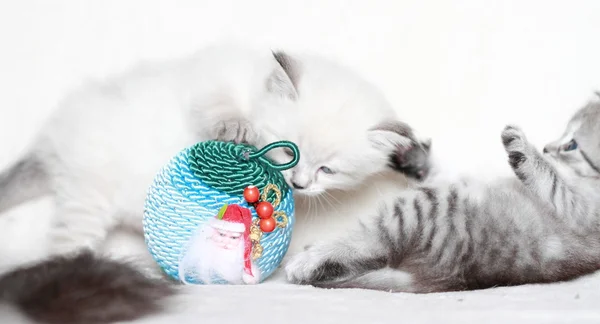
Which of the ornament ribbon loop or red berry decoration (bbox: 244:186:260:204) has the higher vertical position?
the ornament ribbon loop

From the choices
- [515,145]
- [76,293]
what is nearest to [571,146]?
[515,145]

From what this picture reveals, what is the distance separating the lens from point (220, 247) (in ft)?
4.53

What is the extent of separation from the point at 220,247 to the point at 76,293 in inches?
16.4

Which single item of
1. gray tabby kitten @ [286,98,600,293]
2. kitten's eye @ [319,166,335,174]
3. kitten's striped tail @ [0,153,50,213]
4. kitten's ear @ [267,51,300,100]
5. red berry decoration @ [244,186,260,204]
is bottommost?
gray tabby kitten @ [286,98,600,293]

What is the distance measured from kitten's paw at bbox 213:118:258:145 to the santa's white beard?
26 cm

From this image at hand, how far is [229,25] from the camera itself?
210 cm

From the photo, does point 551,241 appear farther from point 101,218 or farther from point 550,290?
point 101,218

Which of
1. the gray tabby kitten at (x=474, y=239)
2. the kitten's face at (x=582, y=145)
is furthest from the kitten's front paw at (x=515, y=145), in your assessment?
the kitten's face at (x=582, y=145)

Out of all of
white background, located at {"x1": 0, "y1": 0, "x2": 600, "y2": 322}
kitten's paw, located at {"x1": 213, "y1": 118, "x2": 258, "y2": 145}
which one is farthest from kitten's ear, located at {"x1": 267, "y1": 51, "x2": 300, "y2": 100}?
white background, located at {"x1": 0, "y1": 0, "x2": 600, "y2": 322}

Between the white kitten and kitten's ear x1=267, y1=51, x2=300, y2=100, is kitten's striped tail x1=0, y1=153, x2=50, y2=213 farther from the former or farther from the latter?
kitten's ear x1=267, y1=51, x2=300, y2=100

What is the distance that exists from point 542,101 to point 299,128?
2.84 ft

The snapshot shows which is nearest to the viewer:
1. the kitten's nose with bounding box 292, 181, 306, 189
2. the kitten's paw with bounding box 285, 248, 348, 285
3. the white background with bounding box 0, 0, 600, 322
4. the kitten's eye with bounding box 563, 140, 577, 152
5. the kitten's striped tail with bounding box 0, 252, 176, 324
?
the kitten's striped tail with bounding box 0, 252, 176, 324

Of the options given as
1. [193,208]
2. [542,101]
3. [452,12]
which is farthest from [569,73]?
[193,208]

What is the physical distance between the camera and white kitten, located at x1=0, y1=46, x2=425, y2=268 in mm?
1621
